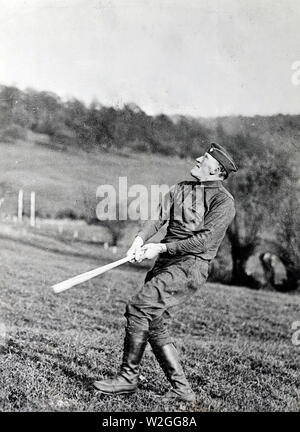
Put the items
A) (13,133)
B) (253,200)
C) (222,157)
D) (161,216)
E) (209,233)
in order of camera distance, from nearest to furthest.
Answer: (209,233) < (222,157) < (161,216) < (13,133) < (253,200)

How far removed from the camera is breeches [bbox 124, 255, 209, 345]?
4.28 metres

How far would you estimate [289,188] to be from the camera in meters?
8.19

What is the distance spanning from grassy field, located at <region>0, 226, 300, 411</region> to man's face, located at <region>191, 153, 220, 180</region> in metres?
1.86

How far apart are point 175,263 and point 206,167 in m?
0.85

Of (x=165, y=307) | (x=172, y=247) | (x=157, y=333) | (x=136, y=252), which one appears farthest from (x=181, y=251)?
(x=157, y=333)

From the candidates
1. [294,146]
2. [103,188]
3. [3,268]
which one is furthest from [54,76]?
[294,146]

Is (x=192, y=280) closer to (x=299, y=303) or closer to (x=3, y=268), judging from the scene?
(x=3, y=268)

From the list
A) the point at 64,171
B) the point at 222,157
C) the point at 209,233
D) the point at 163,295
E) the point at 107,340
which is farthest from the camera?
the point at 64,171

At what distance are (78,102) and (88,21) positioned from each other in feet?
3.64

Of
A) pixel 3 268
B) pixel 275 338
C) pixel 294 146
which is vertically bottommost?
pixel 275 338

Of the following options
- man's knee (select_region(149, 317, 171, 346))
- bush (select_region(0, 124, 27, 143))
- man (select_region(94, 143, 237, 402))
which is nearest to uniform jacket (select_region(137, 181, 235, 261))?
man (select_region(94, 143, 237, 402))

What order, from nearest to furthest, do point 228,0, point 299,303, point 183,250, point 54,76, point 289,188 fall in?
point 183,250 < point 228,0 < point 54,76 < point 289,188 < point 299,303

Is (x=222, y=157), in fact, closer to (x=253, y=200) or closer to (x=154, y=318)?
(x=154, y=318)

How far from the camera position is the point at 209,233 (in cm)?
443
